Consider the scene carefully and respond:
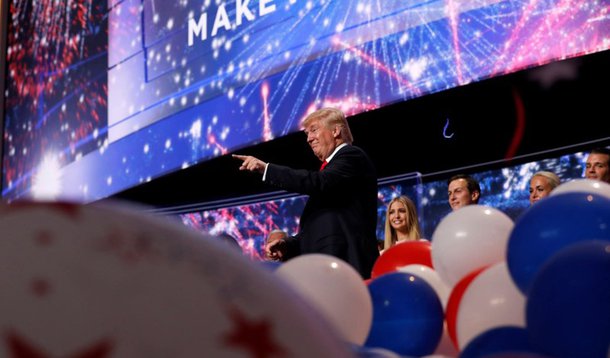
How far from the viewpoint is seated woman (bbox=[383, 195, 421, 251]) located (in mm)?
2971

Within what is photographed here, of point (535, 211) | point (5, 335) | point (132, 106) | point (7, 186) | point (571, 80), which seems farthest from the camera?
point (7, 186)

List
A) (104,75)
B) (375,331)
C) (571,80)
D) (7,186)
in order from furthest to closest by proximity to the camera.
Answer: (7,186) → (104,75) → (571,80) → (375,331)

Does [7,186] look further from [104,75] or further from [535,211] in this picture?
[535,211]

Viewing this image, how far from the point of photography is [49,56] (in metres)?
5.56

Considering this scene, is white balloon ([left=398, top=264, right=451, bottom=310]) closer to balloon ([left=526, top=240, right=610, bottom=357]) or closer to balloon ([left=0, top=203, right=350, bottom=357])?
balloon ([left=526, top=240, right=610, bottom=357])

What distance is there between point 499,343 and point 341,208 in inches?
55.2

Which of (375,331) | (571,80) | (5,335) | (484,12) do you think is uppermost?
(484,12)

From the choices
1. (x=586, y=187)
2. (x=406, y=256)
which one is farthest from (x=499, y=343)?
(x=406, y=256)

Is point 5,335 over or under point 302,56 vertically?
under

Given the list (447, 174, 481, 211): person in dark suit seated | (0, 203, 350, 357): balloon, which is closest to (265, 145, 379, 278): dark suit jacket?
(447, 174, 481, 211): person in dark suit seated

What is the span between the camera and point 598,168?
2.50 metres

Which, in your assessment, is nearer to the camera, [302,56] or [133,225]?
[133,225]

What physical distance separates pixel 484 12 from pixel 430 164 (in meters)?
0.85

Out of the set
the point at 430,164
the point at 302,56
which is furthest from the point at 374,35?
the point at 430,164
